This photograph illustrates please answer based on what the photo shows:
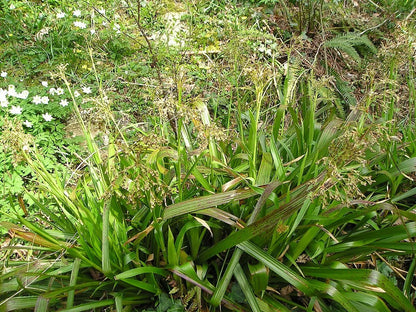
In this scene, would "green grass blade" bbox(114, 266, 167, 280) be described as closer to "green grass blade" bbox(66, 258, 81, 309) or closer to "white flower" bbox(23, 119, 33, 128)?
"green grass blade" bbox(66, 258, 81, 309)

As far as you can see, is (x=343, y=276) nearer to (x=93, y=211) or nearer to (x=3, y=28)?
(x=93, y=211)

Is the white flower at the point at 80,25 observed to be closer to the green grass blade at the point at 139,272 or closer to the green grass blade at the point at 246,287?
the green grass blade at the point at 139,272

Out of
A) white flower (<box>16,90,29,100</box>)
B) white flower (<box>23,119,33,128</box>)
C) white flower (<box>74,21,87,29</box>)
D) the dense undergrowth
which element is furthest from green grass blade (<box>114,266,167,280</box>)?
white flower (<box>74,21,87,29</box>)

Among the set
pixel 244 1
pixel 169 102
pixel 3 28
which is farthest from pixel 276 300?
pixel 3 28

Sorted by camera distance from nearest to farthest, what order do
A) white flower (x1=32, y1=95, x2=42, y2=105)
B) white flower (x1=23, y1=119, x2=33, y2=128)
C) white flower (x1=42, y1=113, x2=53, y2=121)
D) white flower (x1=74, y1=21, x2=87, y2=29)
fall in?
white flower (x1=23, y1=119, x2=33, y2=128)
white flower (x1=42, y1=113, x2=53, y2=121)
white flower (x1=32, y1=95, x2=42, y2=105)
white flower (x1=74, y1=21, x2=87, y2=29)

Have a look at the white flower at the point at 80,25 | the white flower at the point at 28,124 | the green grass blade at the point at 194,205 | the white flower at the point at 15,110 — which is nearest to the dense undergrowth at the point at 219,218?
the green grass blade at the point at 194,205

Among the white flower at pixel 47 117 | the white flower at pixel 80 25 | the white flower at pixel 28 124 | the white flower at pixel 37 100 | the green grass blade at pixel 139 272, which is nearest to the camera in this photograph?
the green grass blade at pixel 139 272

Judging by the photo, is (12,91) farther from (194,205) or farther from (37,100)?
(194,205)

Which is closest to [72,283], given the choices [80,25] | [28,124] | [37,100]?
[28,124]

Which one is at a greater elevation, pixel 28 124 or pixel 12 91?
pixel 12 91

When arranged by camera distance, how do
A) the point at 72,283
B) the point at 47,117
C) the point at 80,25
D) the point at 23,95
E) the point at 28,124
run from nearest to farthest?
the point at 72,283 → the point at 28,124 → the point at 47,117 → the point at 23,95 → the point at 80,25

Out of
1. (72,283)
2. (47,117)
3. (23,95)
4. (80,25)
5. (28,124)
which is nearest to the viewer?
(72,283)

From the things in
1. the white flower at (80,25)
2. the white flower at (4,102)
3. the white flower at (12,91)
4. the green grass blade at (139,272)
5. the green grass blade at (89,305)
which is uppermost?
the white flower at (80,25)

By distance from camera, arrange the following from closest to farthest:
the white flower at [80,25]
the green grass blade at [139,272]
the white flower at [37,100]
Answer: the green grass blade at [139,272] → the white flower at [37,100] → the white flower at [80,25]
